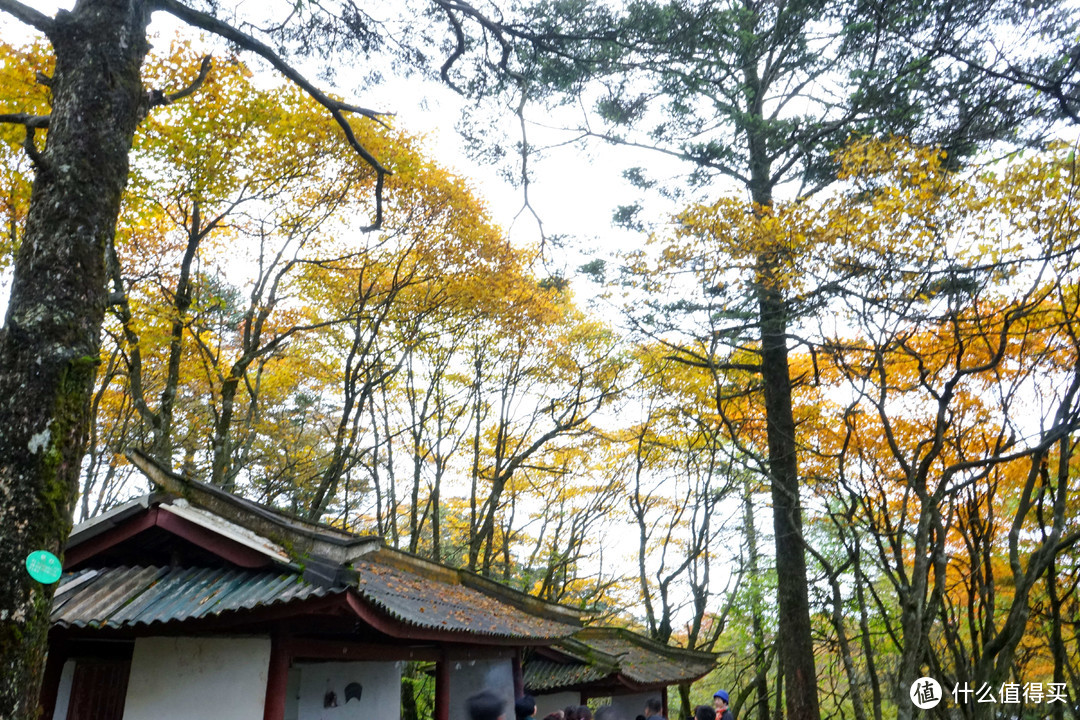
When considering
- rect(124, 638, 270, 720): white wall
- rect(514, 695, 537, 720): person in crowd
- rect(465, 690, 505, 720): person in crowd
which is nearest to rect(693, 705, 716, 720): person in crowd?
rect(514, 695, 537, 720): person in crowd

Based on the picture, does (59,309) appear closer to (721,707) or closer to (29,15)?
(29,15)

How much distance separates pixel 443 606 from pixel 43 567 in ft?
21.5

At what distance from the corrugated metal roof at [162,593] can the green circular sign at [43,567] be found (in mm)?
2801

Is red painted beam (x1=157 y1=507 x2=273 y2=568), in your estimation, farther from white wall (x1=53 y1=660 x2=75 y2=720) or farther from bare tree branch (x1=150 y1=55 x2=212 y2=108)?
bare tree branch (x1=150 y1=55 x2=212 y2=108)

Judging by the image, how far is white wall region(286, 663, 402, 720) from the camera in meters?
9.01

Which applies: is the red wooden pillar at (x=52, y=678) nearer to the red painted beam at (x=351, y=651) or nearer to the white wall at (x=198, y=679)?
the white wall at (x=198, y=679)

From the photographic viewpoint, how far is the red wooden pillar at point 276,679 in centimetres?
688

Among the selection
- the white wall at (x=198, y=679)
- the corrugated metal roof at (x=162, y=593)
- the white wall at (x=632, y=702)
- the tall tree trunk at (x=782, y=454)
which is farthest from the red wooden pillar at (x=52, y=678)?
the white wall at (x=632, y=702)

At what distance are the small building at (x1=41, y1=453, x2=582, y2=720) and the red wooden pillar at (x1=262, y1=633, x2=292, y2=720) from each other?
0.01 metres

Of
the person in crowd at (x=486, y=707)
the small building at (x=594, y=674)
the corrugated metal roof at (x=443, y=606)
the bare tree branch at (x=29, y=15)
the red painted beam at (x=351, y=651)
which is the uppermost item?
the bare tree branch at (x=29, y=15)

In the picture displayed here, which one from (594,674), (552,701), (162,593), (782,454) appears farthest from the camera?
(552,701)
